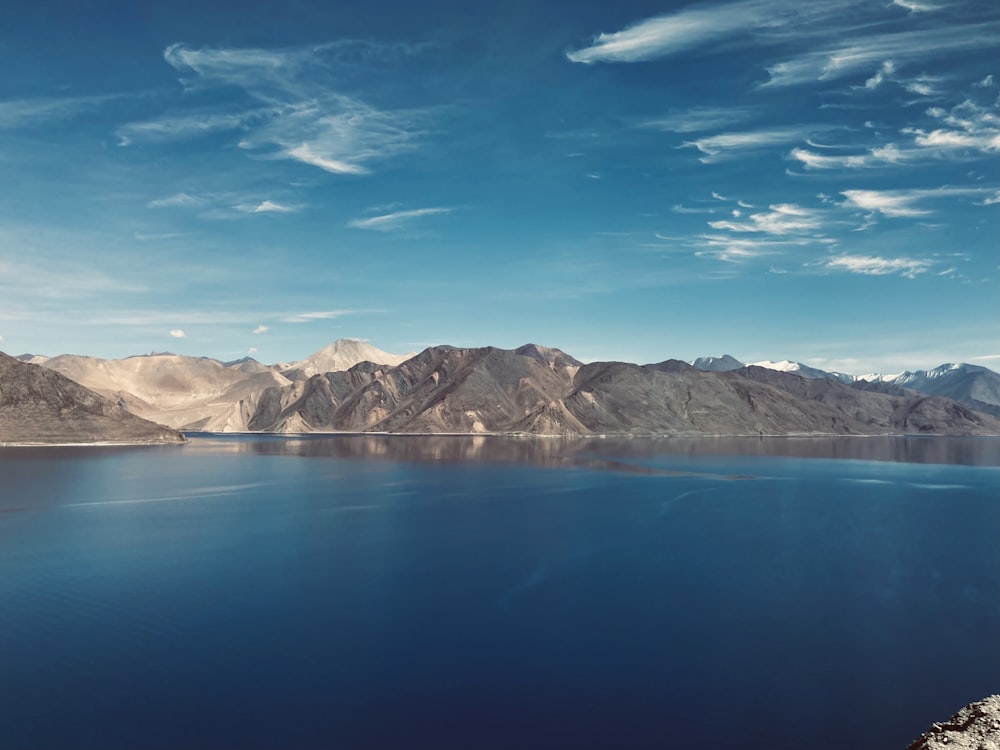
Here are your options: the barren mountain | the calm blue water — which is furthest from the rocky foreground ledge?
the barren mountain

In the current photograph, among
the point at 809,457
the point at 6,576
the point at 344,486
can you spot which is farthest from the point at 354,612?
the point at 809,457

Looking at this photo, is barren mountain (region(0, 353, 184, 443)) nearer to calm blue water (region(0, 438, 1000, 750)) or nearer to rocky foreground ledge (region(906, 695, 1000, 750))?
calm blue water (region(0, 438, 1000, 750))

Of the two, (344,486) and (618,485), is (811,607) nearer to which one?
(618,485)

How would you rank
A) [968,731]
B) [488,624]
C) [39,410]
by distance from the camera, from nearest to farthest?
[968,731] → [488,624] → [39,410]

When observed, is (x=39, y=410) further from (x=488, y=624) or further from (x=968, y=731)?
(x=968, y=731)

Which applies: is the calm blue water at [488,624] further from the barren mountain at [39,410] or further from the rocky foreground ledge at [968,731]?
the barren mountain at [39,410]

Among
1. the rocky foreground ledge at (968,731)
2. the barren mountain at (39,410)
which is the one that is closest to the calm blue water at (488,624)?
the rocky foreground ledge at (968,731)

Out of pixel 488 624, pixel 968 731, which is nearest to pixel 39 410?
pixel 488 624
